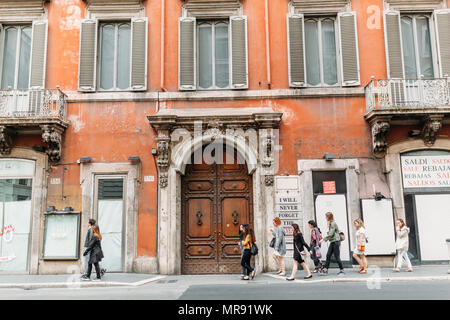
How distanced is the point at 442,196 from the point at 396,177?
4.89 ft

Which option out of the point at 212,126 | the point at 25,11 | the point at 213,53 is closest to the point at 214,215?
the point at 212,126

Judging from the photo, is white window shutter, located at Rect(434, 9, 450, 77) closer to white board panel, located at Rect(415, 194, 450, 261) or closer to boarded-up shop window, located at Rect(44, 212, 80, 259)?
white board panel, located at Rect(415, 194, 450, 261)

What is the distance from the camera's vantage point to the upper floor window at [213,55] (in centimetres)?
1357

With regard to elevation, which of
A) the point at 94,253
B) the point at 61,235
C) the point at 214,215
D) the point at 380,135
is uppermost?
the point at 380,135

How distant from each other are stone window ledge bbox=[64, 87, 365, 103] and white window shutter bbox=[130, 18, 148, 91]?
0.35 meters

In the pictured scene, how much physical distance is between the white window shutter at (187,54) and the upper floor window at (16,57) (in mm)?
4955

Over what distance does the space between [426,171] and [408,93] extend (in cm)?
244

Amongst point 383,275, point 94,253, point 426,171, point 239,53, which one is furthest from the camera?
point 239,53

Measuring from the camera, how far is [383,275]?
1080 centimetres

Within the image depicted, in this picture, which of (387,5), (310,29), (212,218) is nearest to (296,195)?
(212,218)

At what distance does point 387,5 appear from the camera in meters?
13.5

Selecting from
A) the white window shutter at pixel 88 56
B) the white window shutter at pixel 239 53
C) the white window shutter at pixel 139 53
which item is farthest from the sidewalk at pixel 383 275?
the white window shutter at pixel 88 56

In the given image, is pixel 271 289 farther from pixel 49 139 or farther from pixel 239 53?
pixel 49 139

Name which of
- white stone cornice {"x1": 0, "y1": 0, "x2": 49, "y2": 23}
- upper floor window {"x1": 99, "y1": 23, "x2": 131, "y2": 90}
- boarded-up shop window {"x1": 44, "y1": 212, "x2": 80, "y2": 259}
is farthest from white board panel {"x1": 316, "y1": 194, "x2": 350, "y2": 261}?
white stone cornice {"x1": 0, "y1": 0, "x2": 49, "y2": 23}
